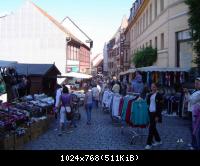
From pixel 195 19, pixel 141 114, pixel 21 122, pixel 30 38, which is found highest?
pixel 30 38

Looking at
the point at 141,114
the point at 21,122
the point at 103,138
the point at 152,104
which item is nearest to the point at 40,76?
the point at 21,122

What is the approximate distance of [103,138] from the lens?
1190 cm

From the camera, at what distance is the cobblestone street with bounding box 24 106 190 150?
1056 centimetres

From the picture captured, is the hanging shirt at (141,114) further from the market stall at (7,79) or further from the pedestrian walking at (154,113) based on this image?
the market stall at (7,79)

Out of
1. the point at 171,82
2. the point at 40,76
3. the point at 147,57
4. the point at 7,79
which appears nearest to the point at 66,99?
the point at 7,79

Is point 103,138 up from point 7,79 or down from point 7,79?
down

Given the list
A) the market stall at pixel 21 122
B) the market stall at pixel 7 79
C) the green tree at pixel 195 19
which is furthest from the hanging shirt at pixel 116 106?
the market stall at pixel 7 79

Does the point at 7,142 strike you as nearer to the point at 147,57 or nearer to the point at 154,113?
the point at 154,113

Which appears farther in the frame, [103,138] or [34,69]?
[34,69]

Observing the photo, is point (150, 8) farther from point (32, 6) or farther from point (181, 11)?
point (32, 6)

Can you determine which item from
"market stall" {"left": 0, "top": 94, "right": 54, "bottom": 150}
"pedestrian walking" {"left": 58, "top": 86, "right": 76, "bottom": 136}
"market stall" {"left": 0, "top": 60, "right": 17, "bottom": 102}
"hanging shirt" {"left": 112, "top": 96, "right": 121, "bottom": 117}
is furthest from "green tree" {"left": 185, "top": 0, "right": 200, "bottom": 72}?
"market stall" {"left": 0, "top": 60, "right": 17, "bottom": 102}

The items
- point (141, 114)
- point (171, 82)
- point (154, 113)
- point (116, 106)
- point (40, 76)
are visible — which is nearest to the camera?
point (154, 113)

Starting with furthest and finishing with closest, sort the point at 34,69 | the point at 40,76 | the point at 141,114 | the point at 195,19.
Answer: the point at 34,69 → the point at 40,76 → the point at 195,19 → the point at 141,114

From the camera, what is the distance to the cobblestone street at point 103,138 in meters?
10.6
